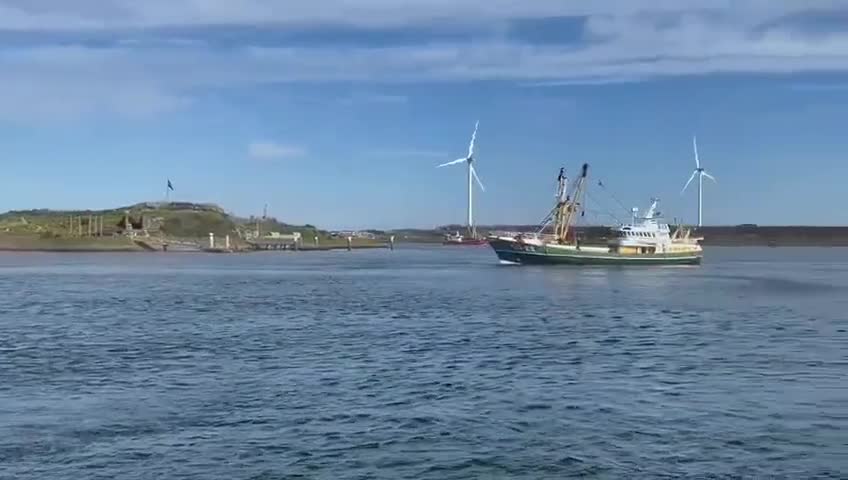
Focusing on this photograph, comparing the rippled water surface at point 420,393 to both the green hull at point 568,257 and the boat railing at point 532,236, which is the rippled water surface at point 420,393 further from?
the boat railing at point 532,236

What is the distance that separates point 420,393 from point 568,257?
3735 inches

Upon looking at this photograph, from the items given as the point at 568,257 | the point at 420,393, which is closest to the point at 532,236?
the point at 568,257

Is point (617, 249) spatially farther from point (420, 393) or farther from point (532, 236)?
point (420, 393)

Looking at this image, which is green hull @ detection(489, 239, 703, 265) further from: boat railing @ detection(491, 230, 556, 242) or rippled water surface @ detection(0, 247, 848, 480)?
rippled water surface @ detection(0, 247, 848, 480)

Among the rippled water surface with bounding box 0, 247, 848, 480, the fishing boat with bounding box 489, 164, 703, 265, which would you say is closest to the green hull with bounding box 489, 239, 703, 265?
the fishing boat with bounding box 489, 164, 703, 265

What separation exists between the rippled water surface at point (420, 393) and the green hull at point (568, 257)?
64.2 metres

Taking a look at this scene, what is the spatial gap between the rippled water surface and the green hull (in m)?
64.2

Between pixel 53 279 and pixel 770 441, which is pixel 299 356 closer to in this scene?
pixel 770 441

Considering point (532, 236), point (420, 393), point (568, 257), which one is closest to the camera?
point (420, 393)

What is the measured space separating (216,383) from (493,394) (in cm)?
676

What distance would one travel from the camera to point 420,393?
25250mm

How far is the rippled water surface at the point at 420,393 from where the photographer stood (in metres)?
18.5

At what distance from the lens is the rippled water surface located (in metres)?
18.5

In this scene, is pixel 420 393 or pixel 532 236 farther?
pixel 532 236
